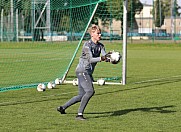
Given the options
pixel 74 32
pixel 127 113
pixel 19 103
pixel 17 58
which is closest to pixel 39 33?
pixel 74 32

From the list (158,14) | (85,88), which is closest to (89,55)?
(85,88)

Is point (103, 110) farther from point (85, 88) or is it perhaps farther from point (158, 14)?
point (158, 14)

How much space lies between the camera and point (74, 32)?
A: 71.8ft

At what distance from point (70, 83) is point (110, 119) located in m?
6.47

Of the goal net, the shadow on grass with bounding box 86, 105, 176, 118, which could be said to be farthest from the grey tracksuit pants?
the goal net

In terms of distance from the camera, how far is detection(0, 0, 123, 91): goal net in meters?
16.7

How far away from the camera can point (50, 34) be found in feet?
70.6

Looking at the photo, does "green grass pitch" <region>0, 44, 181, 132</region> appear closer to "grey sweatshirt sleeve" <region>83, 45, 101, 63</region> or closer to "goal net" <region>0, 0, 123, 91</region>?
"grey sweatshirt sleeve" <region>83, 45, 101, 63</region>

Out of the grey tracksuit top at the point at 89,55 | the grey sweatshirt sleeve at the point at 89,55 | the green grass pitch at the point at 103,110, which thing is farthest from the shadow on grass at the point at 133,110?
the grey sweatshirt sleeve at the point at 89,55

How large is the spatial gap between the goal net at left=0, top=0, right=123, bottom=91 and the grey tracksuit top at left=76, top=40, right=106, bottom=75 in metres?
5.00

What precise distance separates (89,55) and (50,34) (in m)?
12.7

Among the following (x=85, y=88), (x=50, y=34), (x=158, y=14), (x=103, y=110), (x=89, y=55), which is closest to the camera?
(x=89, y=55)

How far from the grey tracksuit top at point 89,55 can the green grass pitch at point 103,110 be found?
3.08 feet

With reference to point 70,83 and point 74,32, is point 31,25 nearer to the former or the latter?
point 74,32
